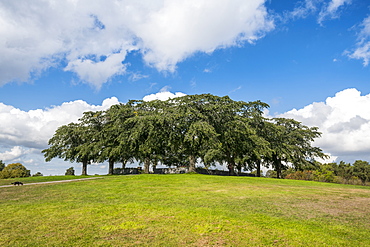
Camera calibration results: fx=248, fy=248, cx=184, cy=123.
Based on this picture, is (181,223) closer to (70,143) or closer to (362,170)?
(70,143)

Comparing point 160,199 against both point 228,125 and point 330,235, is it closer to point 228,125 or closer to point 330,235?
point 330,235

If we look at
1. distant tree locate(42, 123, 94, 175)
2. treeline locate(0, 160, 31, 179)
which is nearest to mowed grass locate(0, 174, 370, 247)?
distant tree locate(42, 123, 94, 175)

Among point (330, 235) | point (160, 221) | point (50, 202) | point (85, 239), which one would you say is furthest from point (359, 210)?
point (50, 202)

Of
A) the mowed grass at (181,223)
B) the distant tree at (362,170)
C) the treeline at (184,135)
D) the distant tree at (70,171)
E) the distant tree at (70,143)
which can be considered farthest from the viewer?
the distant tree at (362,170)

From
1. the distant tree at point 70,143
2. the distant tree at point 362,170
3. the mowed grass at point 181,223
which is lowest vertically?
the distant tree at point 362,170

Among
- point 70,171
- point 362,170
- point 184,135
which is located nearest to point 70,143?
point 70,171

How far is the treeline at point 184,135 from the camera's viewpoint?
3212cm

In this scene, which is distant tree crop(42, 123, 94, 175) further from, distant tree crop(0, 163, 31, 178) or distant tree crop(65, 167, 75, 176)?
distant tree crop(0, 163, 31, 178)

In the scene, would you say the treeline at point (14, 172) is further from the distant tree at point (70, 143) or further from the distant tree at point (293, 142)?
the distant tree at point (293, 142)

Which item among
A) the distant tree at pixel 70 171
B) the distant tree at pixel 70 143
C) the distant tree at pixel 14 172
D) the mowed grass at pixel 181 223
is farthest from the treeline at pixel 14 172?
the mowed grass at pixel 181 223

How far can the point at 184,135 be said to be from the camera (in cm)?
3253

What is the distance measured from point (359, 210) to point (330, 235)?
5.00m

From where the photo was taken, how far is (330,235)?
7090mm

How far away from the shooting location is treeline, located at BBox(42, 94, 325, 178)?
32125 millimetres
